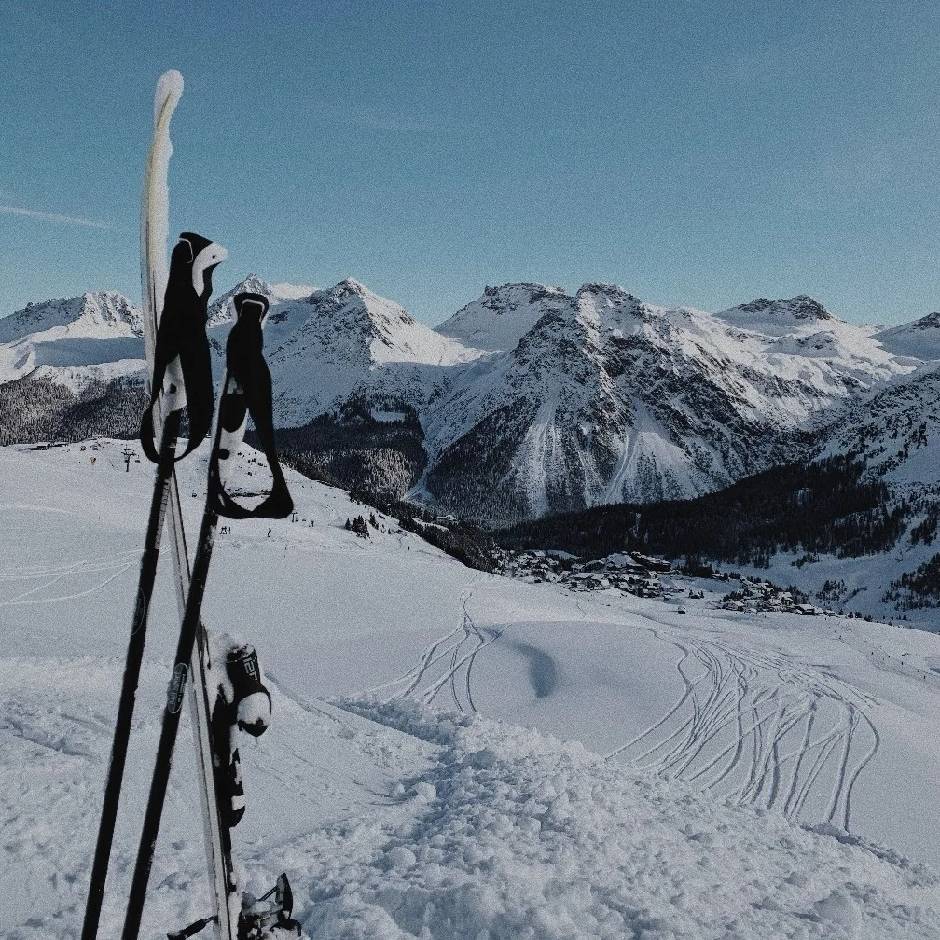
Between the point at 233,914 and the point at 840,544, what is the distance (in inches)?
8280

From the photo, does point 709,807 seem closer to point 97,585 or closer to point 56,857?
point 56,857

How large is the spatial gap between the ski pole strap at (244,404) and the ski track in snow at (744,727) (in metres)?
15.1

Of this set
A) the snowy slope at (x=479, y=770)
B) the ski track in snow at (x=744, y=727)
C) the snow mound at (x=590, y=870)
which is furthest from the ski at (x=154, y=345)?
the ski track in snow at (x=744, y=727)

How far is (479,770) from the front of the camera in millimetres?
11438

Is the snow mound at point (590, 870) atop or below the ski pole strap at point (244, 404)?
below

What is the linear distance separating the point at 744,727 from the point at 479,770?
17.0 meters

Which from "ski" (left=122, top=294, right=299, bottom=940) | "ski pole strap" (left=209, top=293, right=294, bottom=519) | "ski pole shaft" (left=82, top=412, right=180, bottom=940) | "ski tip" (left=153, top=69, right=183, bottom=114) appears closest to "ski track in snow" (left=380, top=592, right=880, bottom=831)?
"ski pole shaft" (left=82, top=412, right=180, bottom=940)

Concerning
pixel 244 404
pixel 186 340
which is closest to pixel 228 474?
pixel 244 404

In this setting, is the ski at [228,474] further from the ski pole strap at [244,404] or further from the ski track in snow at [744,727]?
the ski track in snow at [744,727]

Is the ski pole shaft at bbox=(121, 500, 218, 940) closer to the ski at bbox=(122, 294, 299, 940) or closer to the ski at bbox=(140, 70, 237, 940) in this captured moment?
the ski at bbox=(122, 294, 299, 940)

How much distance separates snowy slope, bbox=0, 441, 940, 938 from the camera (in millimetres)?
7098

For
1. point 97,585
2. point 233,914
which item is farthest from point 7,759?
point 97,585

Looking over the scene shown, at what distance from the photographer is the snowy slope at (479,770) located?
23.3ft

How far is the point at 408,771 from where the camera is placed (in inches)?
451
